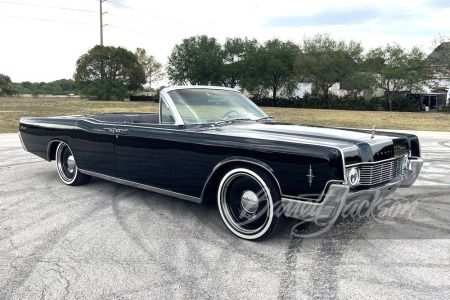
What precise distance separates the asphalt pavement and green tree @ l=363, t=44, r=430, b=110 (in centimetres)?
3738

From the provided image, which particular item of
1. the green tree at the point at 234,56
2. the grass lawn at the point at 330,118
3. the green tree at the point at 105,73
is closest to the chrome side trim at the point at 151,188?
the grass lawn at the point at 330,118

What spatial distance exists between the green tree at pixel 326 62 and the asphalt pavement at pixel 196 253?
39271mm

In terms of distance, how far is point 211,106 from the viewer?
14.7 feet

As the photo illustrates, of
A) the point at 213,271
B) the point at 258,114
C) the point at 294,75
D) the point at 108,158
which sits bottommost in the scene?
the point at 213,271

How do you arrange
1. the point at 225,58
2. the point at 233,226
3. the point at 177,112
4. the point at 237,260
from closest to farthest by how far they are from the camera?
1. the point at 237,260
2. the point at 233,226
3. the point at 177,112
4. the point at 225,58

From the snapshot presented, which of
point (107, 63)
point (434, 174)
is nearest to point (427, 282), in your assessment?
point (434, 174)

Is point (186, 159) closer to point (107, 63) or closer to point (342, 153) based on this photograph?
point (342, 153)

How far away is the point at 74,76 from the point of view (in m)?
55.1

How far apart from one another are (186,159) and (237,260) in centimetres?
117

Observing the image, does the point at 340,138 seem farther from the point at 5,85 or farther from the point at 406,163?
the point at 5,85

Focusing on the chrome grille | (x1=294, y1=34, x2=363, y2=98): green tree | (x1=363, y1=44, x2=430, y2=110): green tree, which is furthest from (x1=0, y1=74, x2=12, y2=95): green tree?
the chrome grille

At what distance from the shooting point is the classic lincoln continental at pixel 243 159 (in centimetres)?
312

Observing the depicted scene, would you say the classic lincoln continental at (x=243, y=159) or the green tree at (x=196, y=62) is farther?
the green tree at (x=196, y=62)

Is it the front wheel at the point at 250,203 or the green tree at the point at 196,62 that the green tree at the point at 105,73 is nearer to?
the green tree at the point at 196,62
